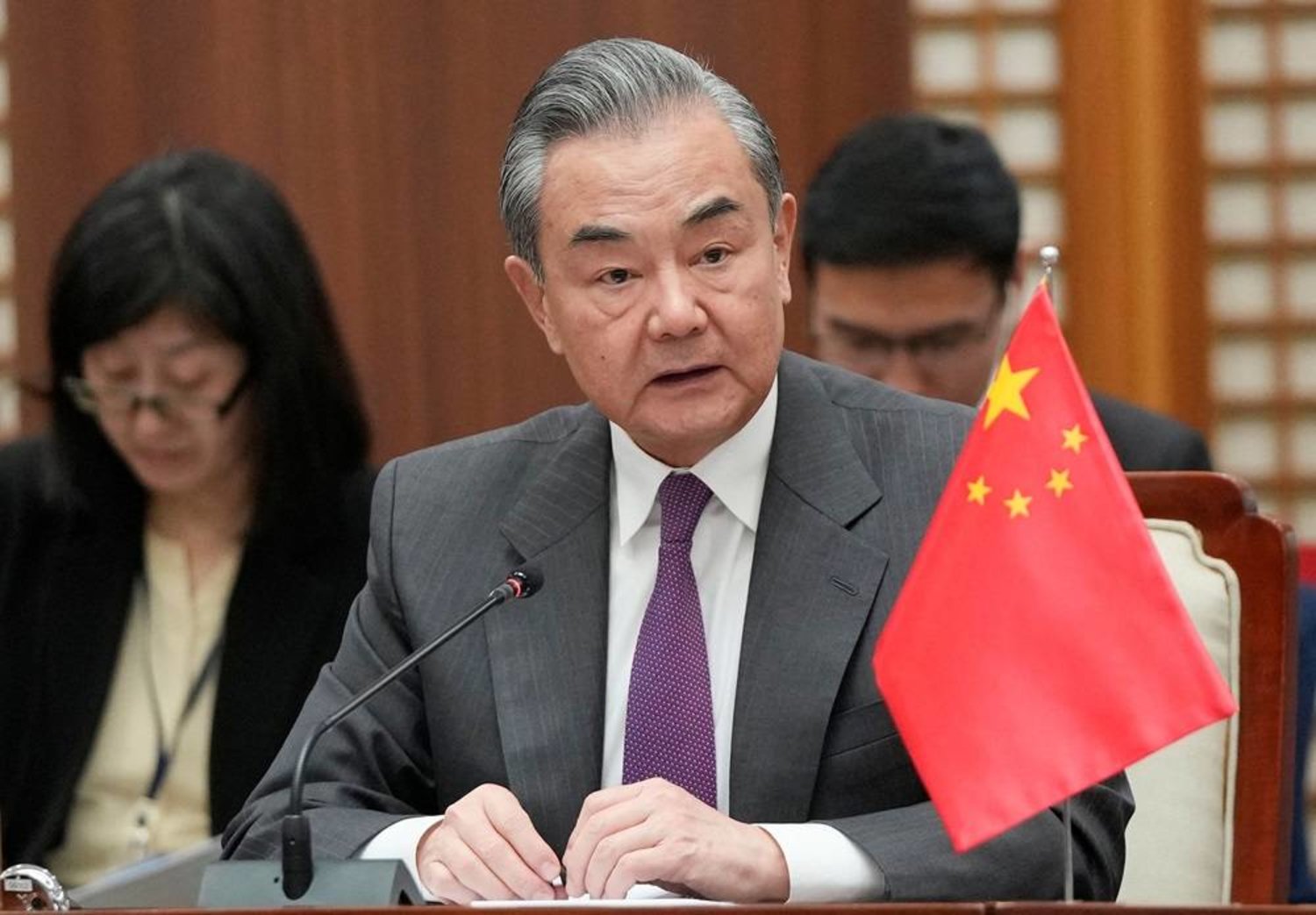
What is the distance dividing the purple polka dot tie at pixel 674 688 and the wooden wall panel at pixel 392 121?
4.88 ft

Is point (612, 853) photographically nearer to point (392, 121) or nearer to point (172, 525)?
point (172, 525)

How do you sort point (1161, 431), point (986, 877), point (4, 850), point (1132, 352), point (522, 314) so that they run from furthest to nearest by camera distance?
point (1132, 352)
point (522, 314)
point (1161, 431)
point (4, 850)
point (986, 877)

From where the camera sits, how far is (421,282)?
359cm

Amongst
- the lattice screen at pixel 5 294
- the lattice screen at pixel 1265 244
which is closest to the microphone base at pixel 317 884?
the lattice screen at pixel 5 294

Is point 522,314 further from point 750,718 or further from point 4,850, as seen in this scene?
point 750,718

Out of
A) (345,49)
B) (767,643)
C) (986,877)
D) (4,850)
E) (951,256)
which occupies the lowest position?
(4,850)

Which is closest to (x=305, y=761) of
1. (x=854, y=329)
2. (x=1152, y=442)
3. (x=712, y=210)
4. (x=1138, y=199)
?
(x=712, y=210)

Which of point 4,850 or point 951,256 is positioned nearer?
point 4,850

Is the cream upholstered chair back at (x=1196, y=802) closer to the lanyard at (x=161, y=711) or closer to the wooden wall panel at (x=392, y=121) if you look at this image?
the lanyard at (x=161, y=711)

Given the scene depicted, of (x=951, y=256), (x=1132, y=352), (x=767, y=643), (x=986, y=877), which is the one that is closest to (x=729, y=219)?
(x=767, y=643)

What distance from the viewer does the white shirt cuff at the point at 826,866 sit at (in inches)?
70.1

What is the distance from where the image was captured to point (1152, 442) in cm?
304

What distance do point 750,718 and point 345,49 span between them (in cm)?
193

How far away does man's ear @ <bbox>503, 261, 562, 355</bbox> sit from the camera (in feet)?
7.13
